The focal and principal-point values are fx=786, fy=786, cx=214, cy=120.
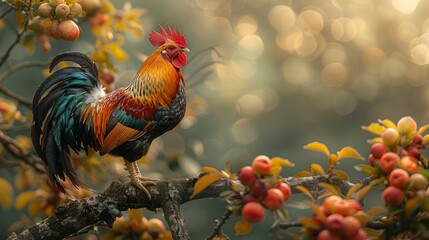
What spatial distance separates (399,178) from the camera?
2.46 meters

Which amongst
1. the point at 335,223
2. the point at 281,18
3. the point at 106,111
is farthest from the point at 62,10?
the point at 281,18

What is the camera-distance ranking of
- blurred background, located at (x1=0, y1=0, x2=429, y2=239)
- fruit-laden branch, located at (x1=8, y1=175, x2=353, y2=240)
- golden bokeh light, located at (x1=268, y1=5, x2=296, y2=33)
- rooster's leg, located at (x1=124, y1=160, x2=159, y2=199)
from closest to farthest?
fruit-laden branch, located at (x1=8, y1=175, x2=353, y2=240) < rooster's leg, located at (x1=124, y1=160, x2=159, y2=199) < blurred background, located at (x1=0, y1=0, x2=429, y2=239) < golden bokeh light, located at (x1=268, y1=5, x2=296, y2=33)

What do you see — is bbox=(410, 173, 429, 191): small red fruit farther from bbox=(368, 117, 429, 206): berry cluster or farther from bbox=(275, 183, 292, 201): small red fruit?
bbox=(275, 183, 292, 201): small red fruit

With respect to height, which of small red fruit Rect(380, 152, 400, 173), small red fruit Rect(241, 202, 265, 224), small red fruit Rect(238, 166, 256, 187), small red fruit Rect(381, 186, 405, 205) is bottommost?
small red fruit Rect(241, 202, 265, 224)

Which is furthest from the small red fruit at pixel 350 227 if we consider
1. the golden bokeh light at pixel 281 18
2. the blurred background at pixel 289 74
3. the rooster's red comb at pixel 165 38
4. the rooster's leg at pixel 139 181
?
the golden bokeh light at pixel 281 18

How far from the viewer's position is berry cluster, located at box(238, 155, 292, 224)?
2.45 metres

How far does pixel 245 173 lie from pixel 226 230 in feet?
28.3

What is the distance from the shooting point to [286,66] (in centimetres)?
1306

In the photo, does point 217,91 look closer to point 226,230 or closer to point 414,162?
point 226,230

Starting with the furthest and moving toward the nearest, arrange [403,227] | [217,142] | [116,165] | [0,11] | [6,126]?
[217,142], [116,165], [6,126], [0,11], [403,227]

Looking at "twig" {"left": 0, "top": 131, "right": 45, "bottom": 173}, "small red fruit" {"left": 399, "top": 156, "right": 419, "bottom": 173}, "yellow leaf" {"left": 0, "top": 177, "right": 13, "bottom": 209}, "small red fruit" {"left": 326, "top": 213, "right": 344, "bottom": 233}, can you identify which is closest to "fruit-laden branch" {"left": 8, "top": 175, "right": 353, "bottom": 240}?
"small red fruit" {"left": 399, "top": 156, "right": 419, "bottom": 173}

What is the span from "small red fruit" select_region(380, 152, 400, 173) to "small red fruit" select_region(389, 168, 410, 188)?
55mm

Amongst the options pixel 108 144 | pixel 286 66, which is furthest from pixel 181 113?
pixel 286 66

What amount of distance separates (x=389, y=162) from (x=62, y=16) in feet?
5.40
